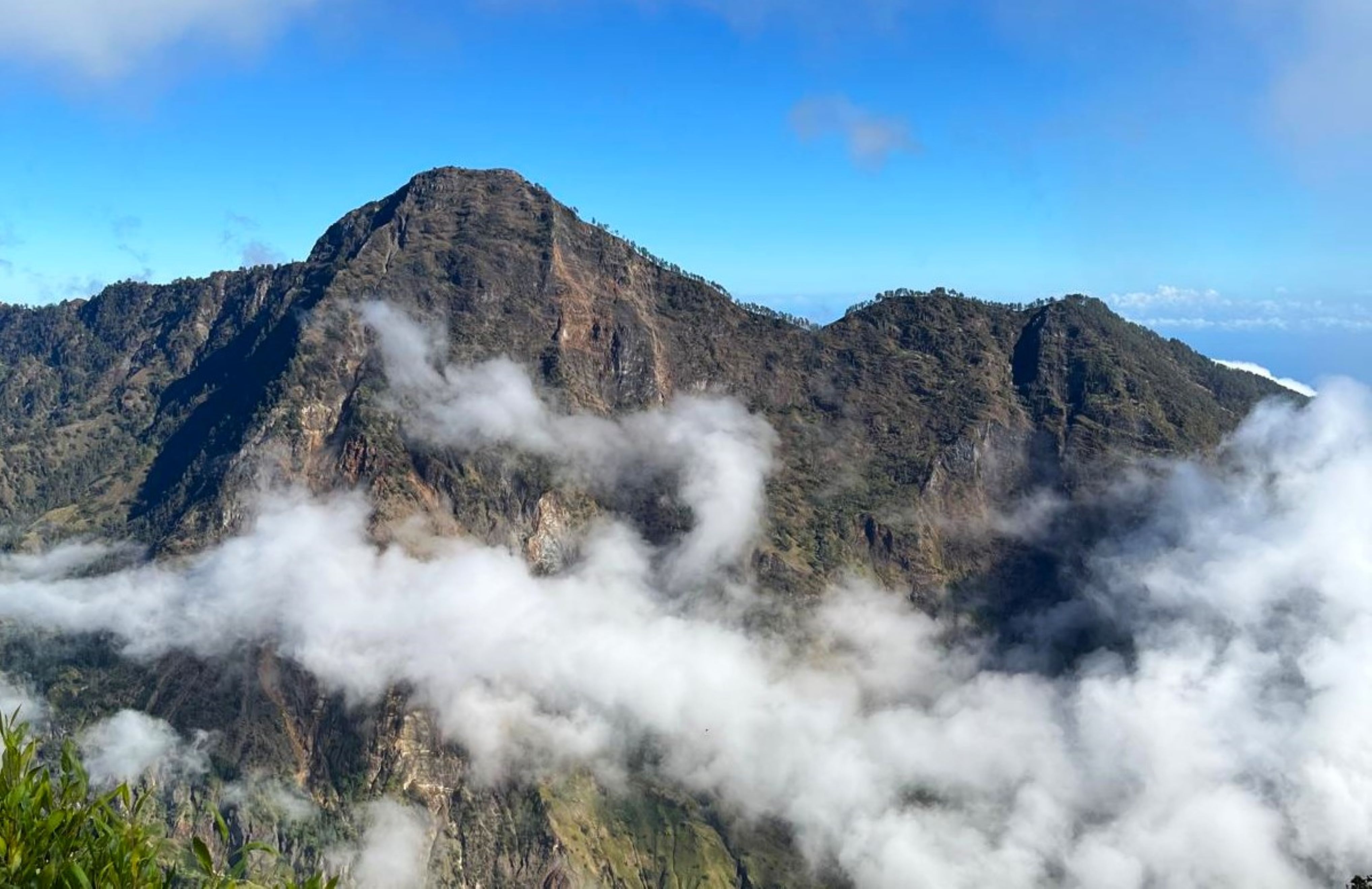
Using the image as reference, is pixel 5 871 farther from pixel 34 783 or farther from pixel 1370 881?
pixel 1370 881

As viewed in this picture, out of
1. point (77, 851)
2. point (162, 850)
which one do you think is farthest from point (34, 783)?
point (162, 850)

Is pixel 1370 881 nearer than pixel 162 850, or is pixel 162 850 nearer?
pixel 162 850

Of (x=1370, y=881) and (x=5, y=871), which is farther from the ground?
(x=5, y=871)

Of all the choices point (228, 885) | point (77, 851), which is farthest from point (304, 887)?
point (77, 851)

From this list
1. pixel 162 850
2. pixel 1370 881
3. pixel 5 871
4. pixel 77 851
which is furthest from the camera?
pixel 1370 881

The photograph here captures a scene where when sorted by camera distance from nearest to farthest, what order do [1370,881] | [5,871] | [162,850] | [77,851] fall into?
[5,871], [77,851], [162,850], [1370,881]

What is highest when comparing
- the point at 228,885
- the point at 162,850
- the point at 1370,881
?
the point at 228,885
